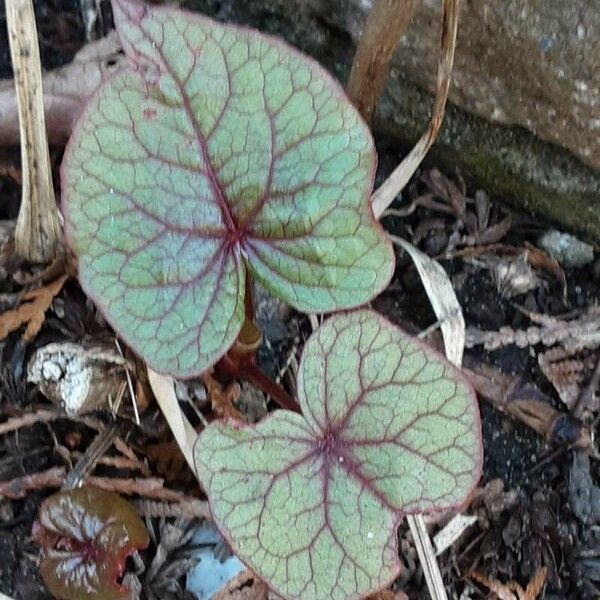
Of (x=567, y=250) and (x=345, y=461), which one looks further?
(x=567, y=250)

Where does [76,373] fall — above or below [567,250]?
below

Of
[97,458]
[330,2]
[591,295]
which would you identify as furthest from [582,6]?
[97,458]

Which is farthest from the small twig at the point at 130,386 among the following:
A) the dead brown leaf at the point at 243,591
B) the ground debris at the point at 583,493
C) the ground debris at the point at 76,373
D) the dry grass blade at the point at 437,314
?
the ground debris at the point at 583,493

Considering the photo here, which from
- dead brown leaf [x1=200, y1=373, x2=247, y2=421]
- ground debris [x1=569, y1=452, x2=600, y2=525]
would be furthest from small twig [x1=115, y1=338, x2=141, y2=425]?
ground debris [x1=569, y1=452, x2=600, y2=525]

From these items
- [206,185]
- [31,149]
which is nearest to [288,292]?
[206,185]

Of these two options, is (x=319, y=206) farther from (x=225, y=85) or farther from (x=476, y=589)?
(x=476, y=589)

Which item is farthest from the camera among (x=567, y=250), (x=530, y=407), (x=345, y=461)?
(x=567, y=250)

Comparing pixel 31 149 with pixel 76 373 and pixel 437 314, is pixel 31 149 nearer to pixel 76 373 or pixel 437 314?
pixel 76 373

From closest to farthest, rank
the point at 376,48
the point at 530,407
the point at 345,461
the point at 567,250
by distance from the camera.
Result: the point at 345,461, the point at 376,48, the point at 530,407, the point at 567,250
